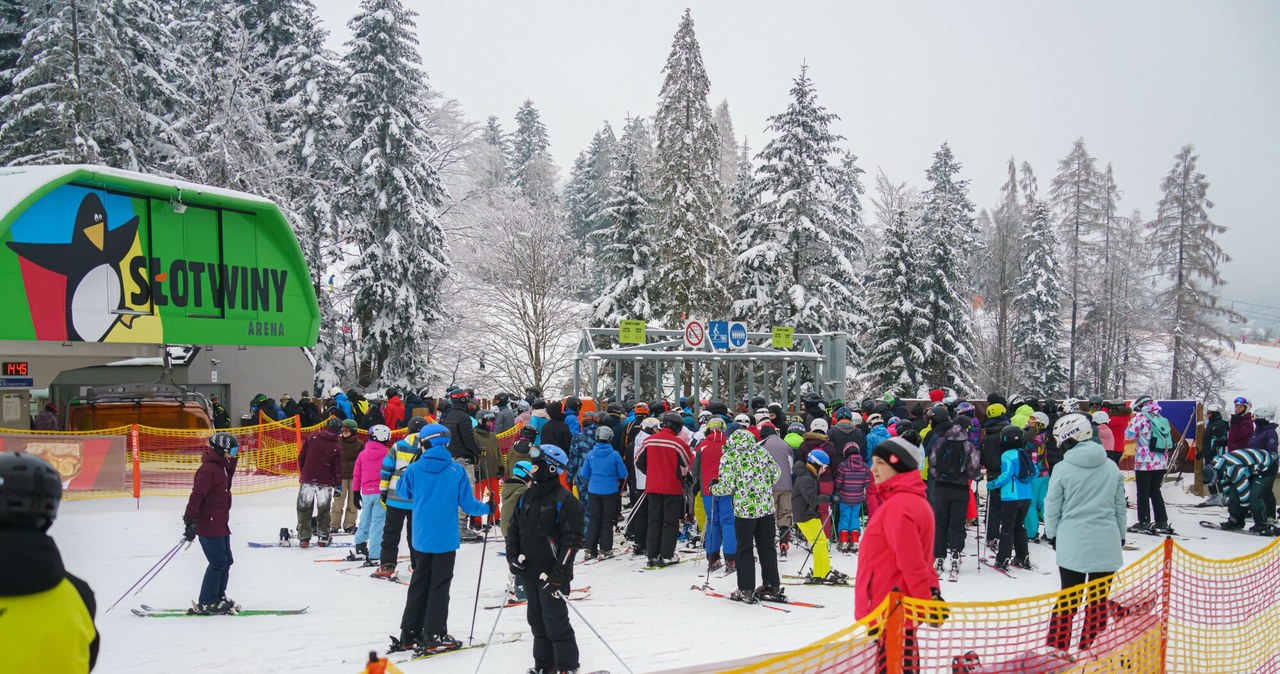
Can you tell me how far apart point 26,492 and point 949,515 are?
883 centimetres

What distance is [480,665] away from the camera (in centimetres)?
667

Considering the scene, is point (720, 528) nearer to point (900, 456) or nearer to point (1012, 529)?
point (1012, 529)

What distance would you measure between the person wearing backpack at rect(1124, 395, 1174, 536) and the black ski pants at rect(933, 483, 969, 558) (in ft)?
14.5

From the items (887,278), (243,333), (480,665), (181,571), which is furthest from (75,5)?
(887,278)

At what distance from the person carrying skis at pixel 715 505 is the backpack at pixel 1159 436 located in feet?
22.1

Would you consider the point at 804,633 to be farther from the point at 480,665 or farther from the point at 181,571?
the point at 181,571

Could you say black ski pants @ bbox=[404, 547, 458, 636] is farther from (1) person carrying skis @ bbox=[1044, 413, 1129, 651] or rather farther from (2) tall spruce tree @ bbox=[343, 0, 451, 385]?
(2) tall spruce tree @ bbox=[343, 0, 451, 385]

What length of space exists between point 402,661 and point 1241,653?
6.66 m

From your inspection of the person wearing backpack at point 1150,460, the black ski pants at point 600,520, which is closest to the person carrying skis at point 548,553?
the black ski pants at point 600,520

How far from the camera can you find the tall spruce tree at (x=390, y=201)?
2744cm

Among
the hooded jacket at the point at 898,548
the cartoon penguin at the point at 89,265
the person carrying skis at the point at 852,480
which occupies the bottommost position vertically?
the person carrying skis at the point at 852,480

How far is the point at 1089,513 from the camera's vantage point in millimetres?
6316

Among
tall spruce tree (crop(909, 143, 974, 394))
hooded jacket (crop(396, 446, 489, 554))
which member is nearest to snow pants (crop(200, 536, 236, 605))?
hooded jacket (crop(396, 446, 489, 554))

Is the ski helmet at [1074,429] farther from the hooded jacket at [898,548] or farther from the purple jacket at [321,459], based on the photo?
the purple jacket at [321,459]
